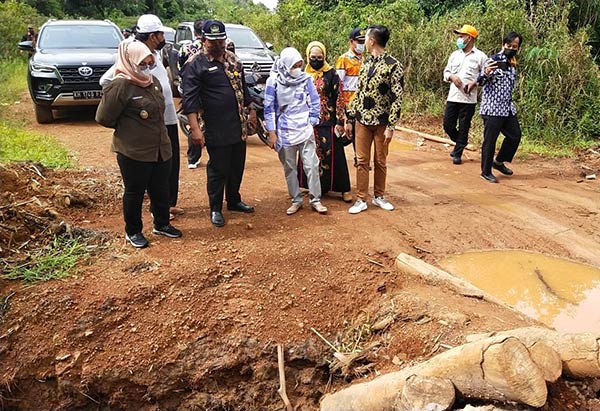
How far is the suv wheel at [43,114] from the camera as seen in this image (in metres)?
9.00

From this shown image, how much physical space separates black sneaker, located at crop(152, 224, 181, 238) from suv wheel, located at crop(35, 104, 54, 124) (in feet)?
18.7

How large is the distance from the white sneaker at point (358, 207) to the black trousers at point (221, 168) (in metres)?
1.15

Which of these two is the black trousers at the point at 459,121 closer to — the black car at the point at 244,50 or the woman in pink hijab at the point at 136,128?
the black car at the point at 244,50

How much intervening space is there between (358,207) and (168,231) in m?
1.85

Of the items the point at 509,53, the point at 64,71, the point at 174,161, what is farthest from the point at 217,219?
the point at 64,71

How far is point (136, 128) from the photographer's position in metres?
3.89

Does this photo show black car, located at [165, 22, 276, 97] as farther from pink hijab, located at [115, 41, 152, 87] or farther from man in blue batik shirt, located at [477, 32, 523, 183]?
pink hijab, located at [115, 41, 152, 87]

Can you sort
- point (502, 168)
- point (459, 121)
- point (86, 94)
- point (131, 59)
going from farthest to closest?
point (86, 94) → point (459, 121) → point (502, 168) → point (131, 59)

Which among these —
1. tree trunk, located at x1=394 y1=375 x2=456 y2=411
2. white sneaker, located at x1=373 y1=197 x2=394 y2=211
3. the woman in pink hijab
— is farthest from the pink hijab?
tree trunk, located at x1=394 y1=375 x2=456 y2=411

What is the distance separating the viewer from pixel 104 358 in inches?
135

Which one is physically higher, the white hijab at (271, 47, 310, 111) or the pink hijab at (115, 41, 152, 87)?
the pink hijab at (115, 41, 152, 87)

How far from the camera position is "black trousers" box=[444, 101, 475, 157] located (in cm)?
705

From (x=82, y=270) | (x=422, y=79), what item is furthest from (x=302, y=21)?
(x=82, y=270)

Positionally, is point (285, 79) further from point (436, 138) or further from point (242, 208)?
point (436, 138)
